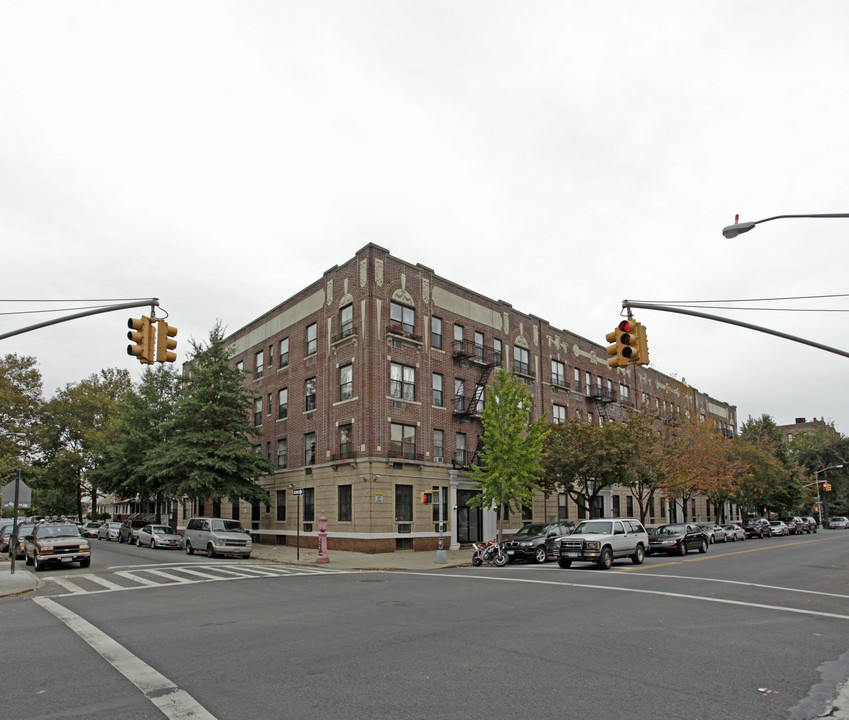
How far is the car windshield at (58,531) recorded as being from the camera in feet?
77.6

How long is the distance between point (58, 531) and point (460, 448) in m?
19.5

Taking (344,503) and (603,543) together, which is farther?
(344,503)

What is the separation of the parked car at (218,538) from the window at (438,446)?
1043 centimetres

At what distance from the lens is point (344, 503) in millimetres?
31688

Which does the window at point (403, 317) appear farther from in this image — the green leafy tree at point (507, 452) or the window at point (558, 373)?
the window at point (558, 373)

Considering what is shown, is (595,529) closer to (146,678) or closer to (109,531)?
(146,678)

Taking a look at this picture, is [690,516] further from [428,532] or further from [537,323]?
[428,532]

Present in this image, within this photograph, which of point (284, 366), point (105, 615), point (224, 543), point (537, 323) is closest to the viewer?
point (105, 615)

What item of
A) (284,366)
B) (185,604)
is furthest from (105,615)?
(284,366)

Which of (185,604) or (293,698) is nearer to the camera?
(293,698)

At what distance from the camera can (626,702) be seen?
622cm

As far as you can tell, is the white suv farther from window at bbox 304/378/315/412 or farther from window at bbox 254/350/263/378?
window at bbox 254/350/263/378

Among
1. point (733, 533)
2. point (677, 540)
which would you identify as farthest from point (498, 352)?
point (733, 533)

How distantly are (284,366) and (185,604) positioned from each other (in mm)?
27172
